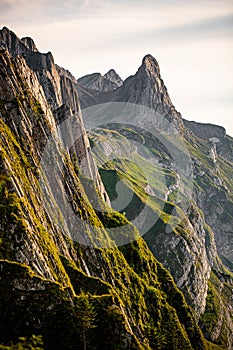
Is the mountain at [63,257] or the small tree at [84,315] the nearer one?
the mountain at [63,257]

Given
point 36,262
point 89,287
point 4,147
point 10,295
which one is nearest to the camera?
point 10,295

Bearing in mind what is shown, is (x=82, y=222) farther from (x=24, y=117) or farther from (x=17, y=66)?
(x=17, y=66)

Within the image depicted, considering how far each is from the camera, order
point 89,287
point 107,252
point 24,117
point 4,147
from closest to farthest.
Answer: point 4,147, point 89,287, point 24,117, point 107,252

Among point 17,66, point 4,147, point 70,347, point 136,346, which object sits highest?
point 17,66

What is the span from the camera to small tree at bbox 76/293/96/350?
230ft

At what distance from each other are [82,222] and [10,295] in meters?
53.2

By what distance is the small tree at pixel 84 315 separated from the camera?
70188 mm

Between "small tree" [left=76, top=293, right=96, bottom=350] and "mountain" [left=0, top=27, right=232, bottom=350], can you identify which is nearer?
"mountain" [left=0, top=27, right=232, bottom=350]

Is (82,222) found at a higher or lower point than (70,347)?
higher

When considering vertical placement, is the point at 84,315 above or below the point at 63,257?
below

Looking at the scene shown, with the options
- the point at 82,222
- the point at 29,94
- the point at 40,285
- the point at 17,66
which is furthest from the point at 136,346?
the point at 17,66

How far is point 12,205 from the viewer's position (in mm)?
77562

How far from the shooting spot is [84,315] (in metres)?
70.8

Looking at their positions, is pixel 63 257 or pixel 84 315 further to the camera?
pixel 63 257
